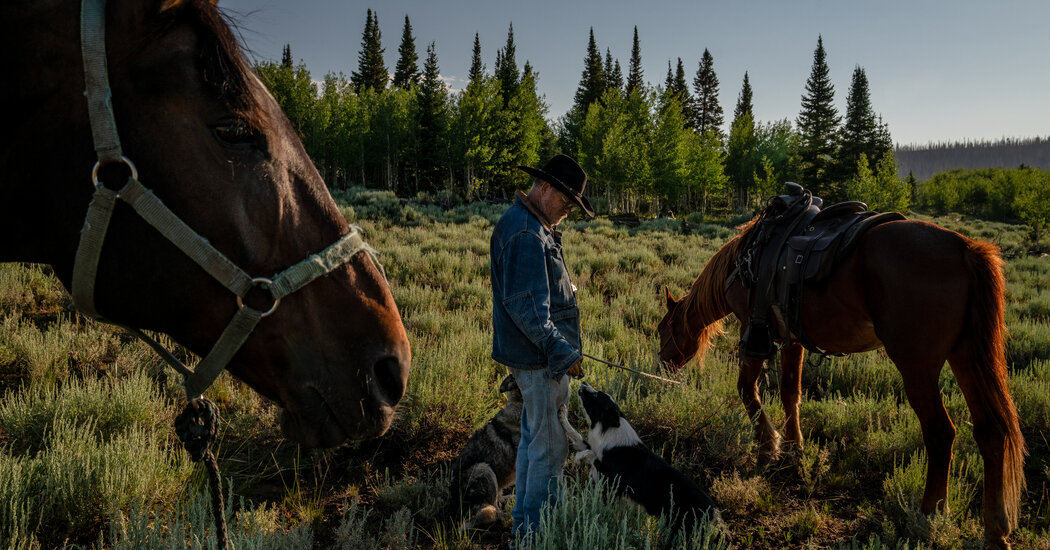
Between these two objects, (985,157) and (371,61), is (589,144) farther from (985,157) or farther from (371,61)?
(985,157)

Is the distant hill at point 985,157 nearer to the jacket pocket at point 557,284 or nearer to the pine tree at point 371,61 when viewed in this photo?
the pine tree at point 371,61

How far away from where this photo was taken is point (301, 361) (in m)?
1.38

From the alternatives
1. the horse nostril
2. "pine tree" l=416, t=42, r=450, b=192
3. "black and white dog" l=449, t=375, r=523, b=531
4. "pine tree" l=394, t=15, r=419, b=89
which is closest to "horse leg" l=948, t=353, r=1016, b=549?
"black and white dog" l=449, t=375, r=523, b=531

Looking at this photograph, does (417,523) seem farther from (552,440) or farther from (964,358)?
(964,358)

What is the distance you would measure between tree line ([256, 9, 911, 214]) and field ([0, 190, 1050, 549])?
28.2 metres

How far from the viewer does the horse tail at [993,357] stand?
330cm

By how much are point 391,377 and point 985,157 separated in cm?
25673

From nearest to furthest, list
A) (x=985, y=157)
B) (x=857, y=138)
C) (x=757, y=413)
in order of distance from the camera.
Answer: (x=757, y=413) → (x=857, y=138) → (x=985, y=157)

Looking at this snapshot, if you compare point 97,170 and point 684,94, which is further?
point 684,94

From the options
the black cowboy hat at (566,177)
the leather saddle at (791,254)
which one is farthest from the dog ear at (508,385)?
the leather saddle at (791,254)

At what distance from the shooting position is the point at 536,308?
304cm

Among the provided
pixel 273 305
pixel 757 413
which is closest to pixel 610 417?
pixel 757 413

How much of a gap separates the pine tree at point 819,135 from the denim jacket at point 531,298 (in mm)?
52225

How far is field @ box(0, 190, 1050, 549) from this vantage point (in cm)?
294
